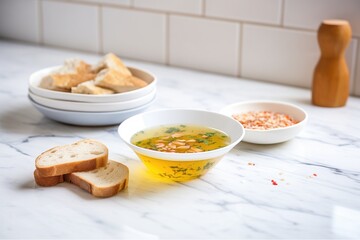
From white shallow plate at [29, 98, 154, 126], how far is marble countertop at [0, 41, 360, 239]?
0.07 ft

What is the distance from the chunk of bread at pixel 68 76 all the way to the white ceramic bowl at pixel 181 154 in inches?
9.5

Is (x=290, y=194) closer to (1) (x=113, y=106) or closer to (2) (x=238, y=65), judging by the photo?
(1) (x=113, y=106)

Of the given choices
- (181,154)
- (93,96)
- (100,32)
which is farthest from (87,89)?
(100,32)

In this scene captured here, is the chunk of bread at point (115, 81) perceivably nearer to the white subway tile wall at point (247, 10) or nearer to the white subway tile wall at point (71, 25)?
the white subway tile wall at point (247, 10)

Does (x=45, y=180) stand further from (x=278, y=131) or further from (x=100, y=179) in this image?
(x=278, y=131)

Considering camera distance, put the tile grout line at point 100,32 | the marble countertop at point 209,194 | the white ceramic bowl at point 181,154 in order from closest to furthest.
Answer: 1. the marble countertop at point 209,194
2. the white ceramic bowl at point 181,154
3. the tile grout line at point 100,32

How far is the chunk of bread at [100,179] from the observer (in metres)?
1.01

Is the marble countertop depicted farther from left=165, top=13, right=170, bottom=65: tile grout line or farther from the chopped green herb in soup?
left=165, top=13, right=170, bottom=65: tile grout line

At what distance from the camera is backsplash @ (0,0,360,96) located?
1.56 meters

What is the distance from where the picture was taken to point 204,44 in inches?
68.9

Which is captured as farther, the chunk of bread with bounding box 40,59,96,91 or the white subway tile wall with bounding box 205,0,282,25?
the white subway tile wall with bounding box 205,0,282,25

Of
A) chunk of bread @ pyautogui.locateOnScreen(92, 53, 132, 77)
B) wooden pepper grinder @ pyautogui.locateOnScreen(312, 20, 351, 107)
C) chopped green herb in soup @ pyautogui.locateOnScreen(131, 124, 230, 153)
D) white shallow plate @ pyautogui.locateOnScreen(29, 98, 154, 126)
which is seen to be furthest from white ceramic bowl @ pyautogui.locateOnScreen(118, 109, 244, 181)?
wooden pepper grinder @ pyautogui.locateOnScreen(312, 20, 351, 107)

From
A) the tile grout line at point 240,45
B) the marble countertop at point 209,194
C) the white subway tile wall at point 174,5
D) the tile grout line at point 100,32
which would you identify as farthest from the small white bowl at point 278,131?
the tile grout line at point 100,32

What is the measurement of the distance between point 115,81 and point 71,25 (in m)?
0.75
